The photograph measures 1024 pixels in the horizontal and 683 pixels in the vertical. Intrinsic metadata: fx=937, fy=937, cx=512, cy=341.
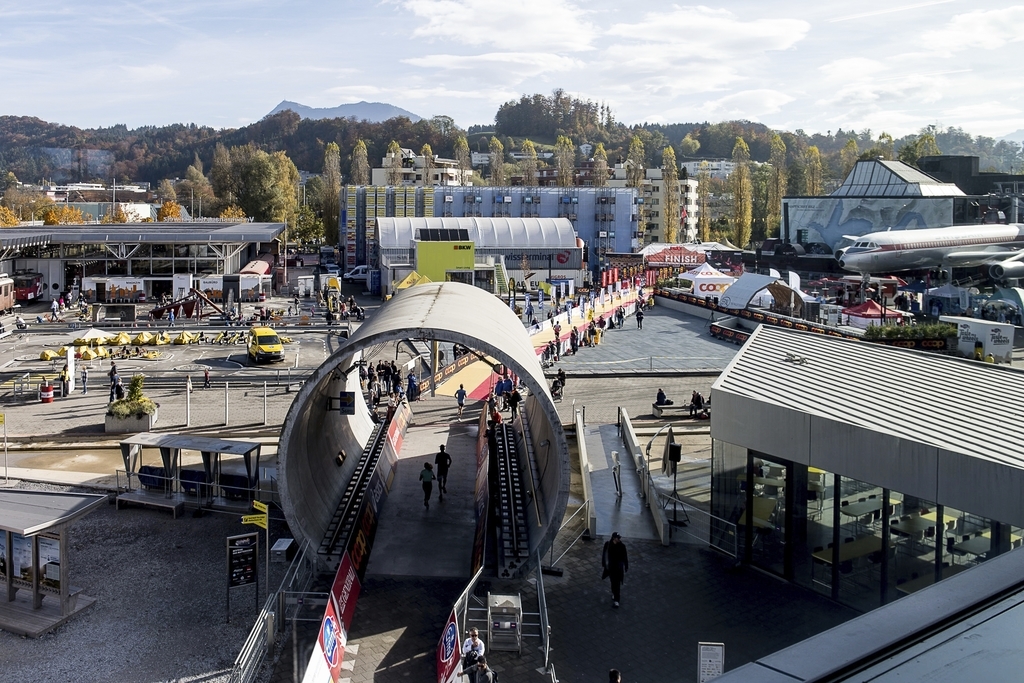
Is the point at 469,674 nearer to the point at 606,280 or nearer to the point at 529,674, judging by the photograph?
the point at 529,674

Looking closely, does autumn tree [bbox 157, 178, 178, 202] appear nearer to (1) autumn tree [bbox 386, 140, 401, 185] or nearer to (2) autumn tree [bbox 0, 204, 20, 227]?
(1) autumn tree [bbox 386, 140, 401, 185]

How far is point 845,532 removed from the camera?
12961 millimetres

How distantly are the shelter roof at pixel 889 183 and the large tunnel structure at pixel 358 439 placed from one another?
6298 cm

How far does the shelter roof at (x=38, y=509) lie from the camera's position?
1221cm

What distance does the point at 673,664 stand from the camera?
1115cm

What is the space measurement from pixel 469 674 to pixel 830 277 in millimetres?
65844

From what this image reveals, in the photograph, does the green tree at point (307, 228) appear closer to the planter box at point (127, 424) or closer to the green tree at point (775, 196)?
the green tree at point (775, 196)

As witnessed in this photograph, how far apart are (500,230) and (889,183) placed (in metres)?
32.7

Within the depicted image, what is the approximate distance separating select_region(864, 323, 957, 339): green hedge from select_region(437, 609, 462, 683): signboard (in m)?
28.3

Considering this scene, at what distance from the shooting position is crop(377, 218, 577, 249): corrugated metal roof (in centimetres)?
6419

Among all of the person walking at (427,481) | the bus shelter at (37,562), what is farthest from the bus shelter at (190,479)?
the bus shelter at (37,562)

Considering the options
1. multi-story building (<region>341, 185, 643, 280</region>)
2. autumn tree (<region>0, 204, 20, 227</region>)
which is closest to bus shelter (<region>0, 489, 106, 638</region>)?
multi-story building (<region>341, 185, 643, 280</region>)

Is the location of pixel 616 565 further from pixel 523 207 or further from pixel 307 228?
pixel 307 228

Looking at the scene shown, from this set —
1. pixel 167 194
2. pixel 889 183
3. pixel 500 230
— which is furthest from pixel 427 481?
pixel 167 194
